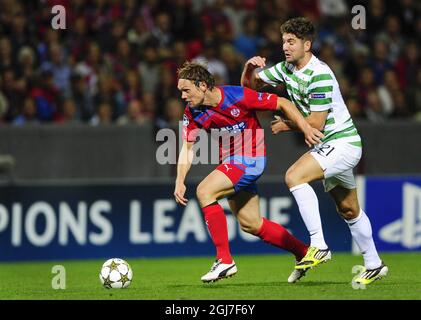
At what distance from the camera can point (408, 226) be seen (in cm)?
1409

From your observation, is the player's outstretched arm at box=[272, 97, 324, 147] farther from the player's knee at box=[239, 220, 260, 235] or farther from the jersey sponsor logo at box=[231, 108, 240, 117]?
the player's knee at box=[239, 220, 260, 235]

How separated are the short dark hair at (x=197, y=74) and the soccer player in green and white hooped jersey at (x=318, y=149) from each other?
44 centimetres

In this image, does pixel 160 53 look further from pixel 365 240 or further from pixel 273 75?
pixel 365 240

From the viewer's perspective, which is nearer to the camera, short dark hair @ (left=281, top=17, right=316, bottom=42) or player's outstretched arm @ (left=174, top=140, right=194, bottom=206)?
short dark hair @ (left=281, top=17, right=316, bottom=42)

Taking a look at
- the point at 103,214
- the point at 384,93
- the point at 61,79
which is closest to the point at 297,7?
the point at 384,93

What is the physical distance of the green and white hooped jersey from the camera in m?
8.80

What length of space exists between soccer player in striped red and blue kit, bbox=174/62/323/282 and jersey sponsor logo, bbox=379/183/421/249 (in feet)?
16.6

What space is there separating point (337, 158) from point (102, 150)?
21.9 feet

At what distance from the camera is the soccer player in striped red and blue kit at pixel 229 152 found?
8.91 meters

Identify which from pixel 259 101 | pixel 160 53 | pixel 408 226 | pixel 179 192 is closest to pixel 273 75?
pixel 259 101

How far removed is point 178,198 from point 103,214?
15.8ft

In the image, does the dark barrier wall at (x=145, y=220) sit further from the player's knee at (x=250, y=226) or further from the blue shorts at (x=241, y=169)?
the blue shorts at (x=241, y=169)

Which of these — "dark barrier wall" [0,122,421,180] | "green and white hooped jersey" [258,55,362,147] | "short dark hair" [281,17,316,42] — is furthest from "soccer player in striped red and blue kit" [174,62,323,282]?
"dark barrier wall" [0,122,421,180]

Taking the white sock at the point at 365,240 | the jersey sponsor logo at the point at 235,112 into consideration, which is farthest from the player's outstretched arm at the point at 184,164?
the white sock at the point at 365,240
